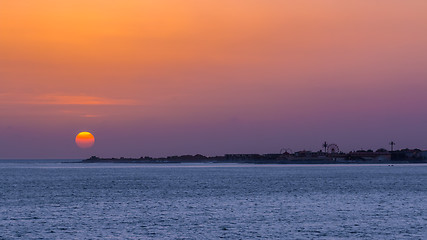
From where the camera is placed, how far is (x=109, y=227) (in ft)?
195

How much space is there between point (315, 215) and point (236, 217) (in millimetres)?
8733

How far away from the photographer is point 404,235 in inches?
2088

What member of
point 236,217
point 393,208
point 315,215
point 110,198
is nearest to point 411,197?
point 393,208

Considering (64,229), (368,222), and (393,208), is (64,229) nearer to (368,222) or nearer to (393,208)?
(368,222)

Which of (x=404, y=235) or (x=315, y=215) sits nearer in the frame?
(x=404, y=235)

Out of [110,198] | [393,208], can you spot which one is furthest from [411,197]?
[110,198]

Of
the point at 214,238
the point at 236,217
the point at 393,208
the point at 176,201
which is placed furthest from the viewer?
the point at 176,201

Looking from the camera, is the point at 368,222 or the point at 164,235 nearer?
the point at 164,235

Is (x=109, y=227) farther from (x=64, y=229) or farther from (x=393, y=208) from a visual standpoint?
(x=393, y=208)

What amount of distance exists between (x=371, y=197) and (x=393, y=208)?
2029 centimetres

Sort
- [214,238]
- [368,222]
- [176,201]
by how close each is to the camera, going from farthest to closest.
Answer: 1. [176,201]
2. [368,222]
3. [214,238]

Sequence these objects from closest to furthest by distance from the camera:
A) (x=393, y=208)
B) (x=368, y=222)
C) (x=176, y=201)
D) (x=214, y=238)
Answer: (x=214, y=238)
(x=368, y=222)
(x=393, y=208)
(x=176, y=201)

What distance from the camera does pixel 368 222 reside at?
62.6 metres

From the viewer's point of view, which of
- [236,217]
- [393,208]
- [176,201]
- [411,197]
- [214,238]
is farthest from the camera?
[411,197]
